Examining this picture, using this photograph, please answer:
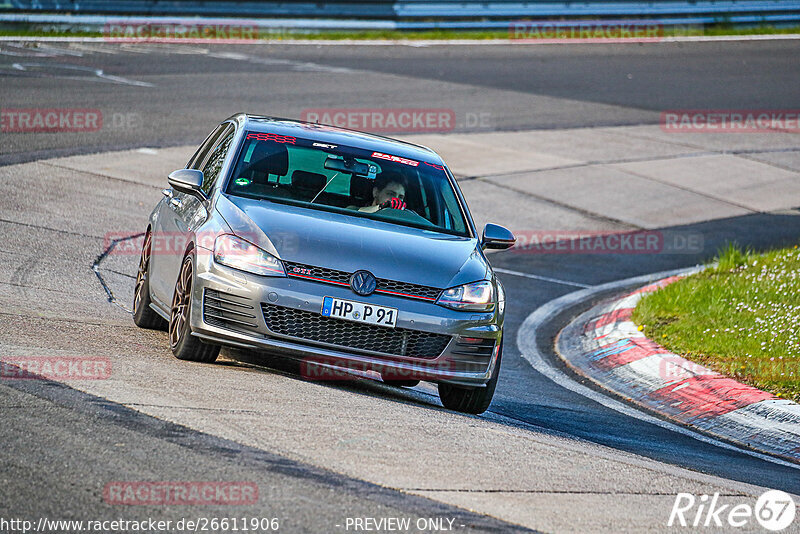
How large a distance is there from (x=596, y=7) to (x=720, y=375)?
85.2 feet

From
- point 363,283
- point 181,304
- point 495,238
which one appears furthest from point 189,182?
point 495,238

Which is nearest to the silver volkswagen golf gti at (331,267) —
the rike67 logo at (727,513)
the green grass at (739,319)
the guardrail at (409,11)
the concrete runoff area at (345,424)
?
the concrete runoff area at (345,424)

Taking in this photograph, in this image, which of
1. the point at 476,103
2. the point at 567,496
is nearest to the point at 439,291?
the point at 567,496

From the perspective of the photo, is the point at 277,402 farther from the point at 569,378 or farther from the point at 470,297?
the point at 569,378

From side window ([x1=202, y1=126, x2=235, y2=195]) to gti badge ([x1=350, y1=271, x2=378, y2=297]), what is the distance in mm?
1540

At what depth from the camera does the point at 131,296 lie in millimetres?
10289

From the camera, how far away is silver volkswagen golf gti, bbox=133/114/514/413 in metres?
6.84

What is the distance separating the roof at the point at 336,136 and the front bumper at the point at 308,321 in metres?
1.61

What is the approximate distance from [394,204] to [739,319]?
402 centimetres

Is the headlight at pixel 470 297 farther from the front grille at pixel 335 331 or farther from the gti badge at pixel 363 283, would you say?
the gti badge at pixel 363 283

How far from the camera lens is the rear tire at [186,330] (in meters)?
7.14

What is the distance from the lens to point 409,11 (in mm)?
31734

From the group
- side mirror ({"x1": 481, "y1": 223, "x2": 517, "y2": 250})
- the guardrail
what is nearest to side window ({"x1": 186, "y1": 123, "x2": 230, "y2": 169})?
side mirror ({"x1": 481, "y1": 223, "x2": 517, "y2": 250})

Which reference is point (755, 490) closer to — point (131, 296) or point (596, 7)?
point (131, 296)
